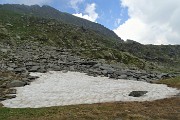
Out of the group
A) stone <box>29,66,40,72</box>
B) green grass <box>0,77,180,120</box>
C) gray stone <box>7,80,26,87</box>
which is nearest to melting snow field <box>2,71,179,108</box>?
gray stone <box>7,80,26,87</box>

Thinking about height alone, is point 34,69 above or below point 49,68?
below

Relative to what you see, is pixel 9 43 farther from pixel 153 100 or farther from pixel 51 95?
pixel 153 100

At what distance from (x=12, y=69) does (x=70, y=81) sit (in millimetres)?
11876

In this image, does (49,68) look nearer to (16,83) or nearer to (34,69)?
(34,69)

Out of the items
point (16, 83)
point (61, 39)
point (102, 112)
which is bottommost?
point (102, 112)

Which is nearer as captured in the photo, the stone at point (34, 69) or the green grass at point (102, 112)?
the green grass at point (102, 112)

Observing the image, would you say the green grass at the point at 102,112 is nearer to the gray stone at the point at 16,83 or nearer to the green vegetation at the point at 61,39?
the gray stone at the point at 16,83

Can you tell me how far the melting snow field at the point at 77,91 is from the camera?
35.7 m

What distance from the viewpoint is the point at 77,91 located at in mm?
40781

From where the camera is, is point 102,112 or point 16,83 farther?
point 16,83

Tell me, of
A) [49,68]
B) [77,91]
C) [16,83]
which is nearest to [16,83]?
[16,83]

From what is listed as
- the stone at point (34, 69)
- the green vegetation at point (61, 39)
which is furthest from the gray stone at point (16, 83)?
→ the green vegetation at point (61, 39)

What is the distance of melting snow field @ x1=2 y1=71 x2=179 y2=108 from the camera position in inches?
1404

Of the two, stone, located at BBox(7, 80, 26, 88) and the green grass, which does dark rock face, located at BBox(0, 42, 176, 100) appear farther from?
the green grass
